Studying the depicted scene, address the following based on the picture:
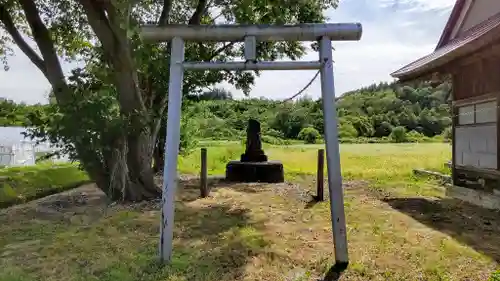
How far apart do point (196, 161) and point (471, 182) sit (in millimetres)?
11362

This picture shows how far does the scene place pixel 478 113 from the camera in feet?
30.2

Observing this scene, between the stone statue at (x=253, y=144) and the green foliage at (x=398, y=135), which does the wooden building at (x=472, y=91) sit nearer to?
the stone statue at (x=253, y=144)

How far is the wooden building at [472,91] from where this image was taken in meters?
8.31

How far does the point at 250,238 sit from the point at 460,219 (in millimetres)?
3790

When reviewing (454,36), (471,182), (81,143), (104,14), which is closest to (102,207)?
(81,143)

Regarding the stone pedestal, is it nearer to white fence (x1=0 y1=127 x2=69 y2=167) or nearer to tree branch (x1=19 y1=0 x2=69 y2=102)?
tree branch (x1=19 y1=0 x2=69 y2=102)

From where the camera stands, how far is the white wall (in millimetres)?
8617

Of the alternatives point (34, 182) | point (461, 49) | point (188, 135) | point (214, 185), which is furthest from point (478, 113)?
point (34, 182)

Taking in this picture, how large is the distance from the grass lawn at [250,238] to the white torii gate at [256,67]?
1.65 feet

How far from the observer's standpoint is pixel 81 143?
27.5 ft

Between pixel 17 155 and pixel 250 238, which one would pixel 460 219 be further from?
pixel 17 155

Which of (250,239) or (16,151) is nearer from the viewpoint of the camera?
(250,239)

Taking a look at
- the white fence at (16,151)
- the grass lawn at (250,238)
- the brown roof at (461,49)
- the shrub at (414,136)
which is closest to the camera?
the grass lawn at (250,238)

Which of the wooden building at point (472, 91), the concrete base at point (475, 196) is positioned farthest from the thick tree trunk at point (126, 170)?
the concrete base at point (475, 196)
